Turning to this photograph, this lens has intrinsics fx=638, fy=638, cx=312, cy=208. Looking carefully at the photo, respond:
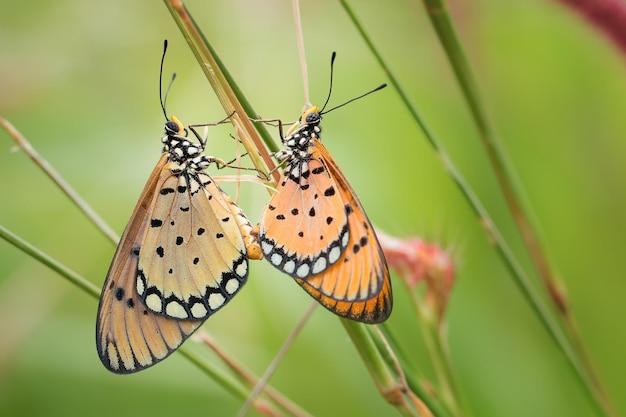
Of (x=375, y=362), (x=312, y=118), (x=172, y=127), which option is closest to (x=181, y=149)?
(x=172, y=127)

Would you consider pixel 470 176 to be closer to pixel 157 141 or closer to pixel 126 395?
pixel 157 141

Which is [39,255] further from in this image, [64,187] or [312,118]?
[312,118]

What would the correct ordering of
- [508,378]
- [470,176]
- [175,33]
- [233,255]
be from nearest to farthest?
[233,255], [508,378], [470,176], [175,33]

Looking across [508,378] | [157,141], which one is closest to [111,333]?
[157,141]

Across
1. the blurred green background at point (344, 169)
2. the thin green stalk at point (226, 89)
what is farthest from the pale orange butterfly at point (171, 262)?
the blurred green background at point (344, 169)

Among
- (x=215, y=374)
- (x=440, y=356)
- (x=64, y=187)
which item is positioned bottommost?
(x=440, y=356)

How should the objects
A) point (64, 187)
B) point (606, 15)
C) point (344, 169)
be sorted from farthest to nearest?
point (344, 169) < point (64, 187) < point (606, 15)

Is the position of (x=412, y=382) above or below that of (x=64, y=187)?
below
